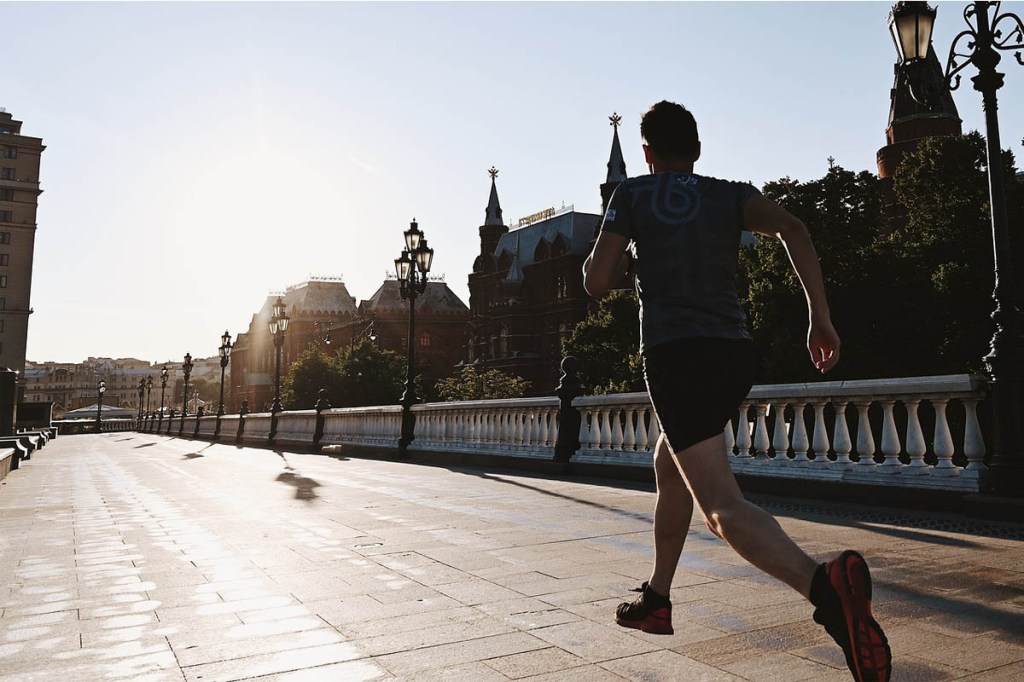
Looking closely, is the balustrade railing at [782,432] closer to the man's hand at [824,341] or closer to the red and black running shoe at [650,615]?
the man's hand at [824,341]

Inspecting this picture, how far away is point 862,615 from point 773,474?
6301 mm

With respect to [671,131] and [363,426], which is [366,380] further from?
[671,131]

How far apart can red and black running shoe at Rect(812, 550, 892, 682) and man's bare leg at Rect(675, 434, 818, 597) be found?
0.08 m

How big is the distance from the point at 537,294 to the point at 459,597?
2871 inches

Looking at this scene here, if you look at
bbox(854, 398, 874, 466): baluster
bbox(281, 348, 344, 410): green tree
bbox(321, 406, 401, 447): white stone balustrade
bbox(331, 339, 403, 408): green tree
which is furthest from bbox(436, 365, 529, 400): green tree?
bbox(854, 398, 874, 466): baluster

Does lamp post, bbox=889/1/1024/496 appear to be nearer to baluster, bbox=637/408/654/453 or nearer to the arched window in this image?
baluster, bbox=637/408/654/453

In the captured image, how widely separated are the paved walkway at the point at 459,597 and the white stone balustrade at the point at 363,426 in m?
10.7

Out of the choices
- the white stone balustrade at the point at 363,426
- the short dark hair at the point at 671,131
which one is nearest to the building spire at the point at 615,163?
the white stone balustrade at the point at 363,426

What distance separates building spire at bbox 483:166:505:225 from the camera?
8844 centimetres

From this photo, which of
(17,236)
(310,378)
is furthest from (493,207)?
(17,236)

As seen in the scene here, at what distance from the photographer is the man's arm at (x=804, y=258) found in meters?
2.58

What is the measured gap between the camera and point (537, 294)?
76.5 m

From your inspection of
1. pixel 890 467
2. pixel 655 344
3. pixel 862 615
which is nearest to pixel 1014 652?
pixel 862 615

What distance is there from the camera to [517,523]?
6484 millimetres
